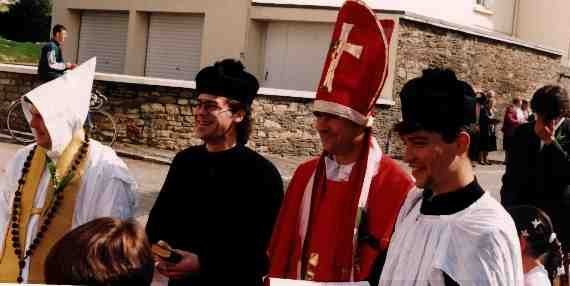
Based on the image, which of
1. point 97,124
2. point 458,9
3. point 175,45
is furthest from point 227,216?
point 458,9

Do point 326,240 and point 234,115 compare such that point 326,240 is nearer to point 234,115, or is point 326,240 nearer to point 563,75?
point 234,115

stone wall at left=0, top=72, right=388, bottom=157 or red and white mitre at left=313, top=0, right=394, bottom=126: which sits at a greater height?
red and white mitre at left=313, top=0, right=394, bottom=126

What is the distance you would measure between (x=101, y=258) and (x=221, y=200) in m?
1.69

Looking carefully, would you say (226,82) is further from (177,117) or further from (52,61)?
(177,117)

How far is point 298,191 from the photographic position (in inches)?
154

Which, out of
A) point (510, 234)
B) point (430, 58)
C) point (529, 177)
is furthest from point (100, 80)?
point (510, 234)

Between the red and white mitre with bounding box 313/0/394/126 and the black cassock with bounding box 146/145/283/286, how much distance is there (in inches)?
23.1

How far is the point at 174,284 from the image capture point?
416 cm

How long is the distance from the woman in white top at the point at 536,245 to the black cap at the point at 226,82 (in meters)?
1.55

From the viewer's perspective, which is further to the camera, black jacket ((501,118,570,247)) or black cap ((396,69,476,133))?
black jacket ((501,118,570,247))

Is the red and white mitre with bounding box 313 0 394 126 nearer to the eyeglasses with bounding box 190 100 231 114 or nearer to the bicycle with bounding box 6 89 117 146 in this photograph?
the eyeglasses with bounding box 190 100 231 114

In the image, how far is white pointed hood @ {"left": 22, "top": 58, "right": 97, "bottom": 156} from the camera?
13.5ft

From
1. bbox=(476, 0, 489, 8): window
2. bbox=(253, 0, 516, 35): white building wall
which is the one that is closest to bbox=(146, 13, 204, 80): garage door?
bbox=(253, 0, 516, 35): white building wall

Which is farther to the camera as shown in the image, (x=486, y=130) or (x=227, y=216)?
(x=486, y=130)
